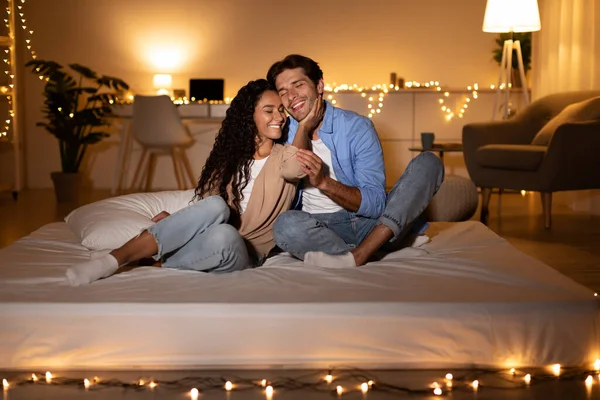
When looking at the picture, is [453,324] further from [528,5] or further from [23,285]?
[528,5]

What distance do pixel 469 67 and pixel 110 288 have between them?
5.94 m

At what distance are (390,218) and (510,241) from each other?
1.88m

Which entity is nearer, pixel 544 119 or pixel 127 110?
pixel 544 119

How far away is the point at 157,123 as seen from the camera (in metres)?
6.81

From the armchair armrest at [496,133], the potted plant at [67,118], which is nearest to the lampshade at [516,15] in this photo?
the armchair armrest at [496,133]

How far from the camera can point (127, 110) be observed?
23.5ft

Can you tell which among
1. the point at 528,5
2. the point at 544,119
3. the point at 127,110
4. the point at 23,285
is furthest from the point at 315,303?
the point at 127,110

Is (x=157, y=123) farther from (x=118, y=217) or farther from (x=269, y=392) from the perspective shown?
(x=269, y=392)

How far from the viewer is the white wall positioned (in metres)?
7.67

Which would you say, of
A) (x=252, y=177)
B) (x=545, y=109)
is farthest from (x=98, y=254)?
(x=545, y=109)

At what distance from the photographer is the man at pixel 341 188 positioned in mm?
2734

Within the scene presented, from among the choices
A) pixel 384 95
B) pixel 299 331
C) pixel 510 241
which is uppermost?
pixel 384 95

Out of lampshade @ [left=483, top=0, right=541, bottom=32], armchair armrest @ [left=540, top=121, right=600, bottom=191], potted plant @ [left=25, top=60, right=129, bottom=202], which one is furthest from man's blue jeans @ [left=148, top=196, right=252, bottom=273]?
potted plant @ [left=25, top=60, right=129, bottom=202]

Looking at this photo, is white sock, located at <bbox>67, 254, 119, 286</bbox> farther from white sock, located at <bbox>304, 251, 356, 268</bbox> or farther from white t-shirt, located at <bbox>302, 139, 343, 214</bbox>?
white t-shirt, located at <bbox>302, 139, 343, 214</bbox>
